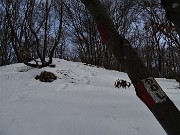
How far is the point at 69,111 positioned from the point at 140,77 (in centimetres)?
314

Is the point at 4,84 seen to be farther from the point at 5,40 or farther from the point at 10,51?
the point at 10,51

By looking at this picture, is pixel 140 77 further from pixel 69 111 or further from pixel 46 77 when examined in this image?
pixel 46 77

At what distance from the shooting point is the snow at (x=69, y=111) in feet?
14.4

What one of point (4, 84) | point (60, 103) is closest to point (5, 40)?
point (4, 84)

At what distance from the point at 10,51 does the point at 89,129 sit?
21.7m

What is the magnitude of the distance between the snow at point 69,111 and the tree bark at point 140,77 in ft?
7.25

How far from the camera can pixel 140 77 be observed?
2156 mm

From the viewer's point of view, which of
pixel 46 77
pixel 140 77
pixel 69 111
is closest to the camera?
pixel 140 77

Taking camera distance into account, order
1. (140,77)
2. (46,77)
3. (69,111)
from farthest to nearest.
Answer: (46,77) < (69,111) < (140,77)

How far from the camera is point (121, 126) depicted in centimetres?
449

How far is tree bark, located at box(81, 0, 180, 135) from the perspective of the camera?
2.05 m

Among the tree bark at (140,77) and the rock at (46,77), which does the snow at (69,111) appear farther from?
the tree bark at (140,77)

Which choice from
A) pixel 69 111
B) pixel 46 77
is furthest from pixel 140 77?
pixel 46 77

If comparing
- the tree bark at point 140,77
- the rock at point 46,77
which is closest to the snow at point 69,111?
the rock at point 46,77
